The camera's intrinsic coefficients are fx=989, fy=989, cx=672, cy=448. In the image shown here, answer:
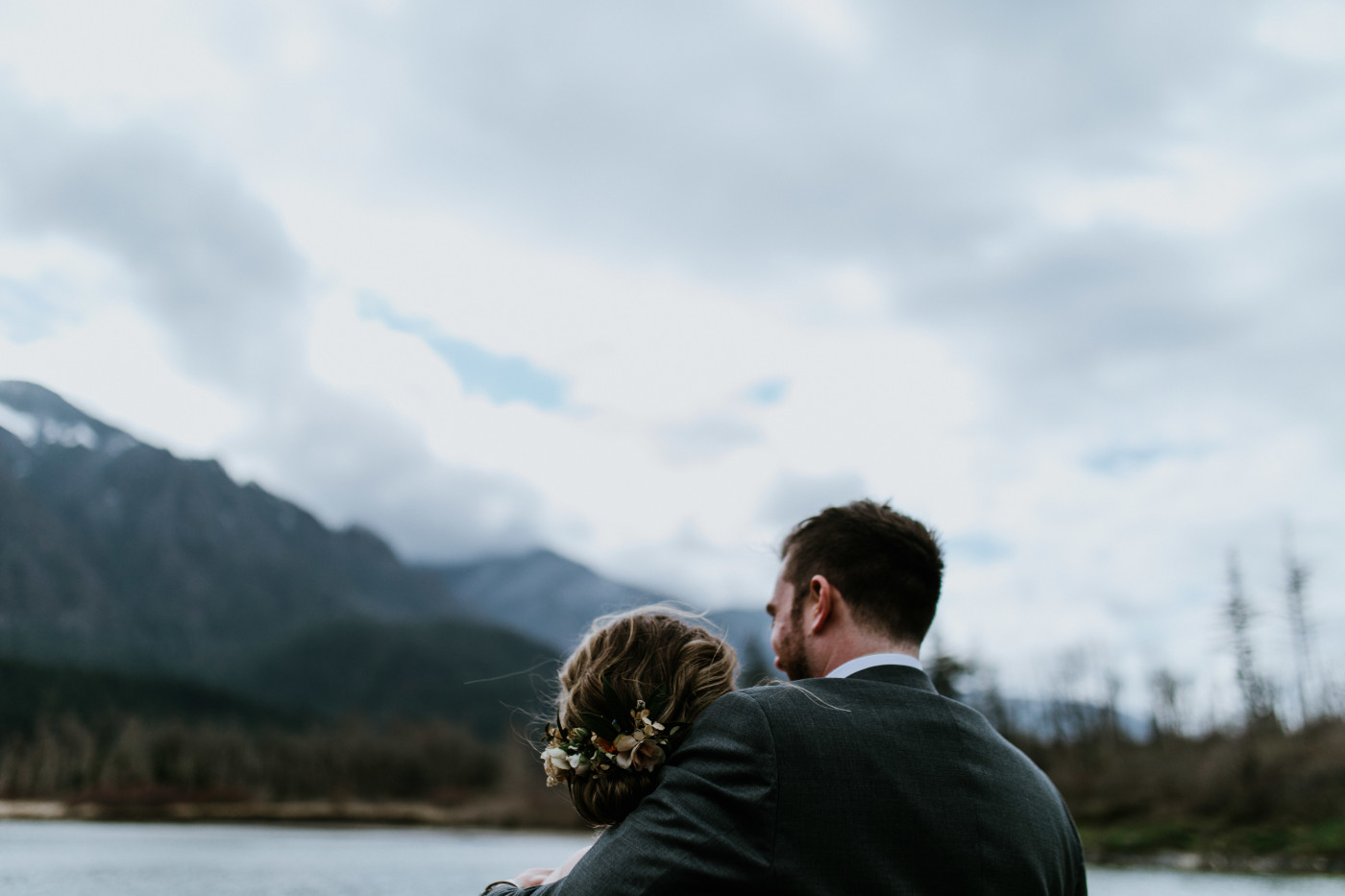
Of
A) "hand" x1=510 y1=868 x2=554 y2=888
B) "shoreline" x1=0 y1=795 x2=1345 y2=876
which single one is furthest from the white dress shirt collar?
"shoreline" x1=0 y1=795 x2=1345 y2=876

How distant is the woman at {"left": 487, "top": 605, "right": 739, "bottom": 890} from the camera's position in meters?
2.48

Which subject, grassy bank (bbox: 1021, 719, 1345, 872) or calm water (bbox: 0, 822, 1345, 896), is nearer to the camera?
calm water (bbox: 0, 822, 1345, 896)

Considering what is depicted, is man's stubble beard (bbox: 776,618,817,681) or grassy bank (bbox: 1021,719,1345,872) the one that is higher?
man's stubble beard (bbox: 776,618,817,681)

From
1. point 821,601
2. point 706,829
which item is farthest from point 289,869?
point 706,829

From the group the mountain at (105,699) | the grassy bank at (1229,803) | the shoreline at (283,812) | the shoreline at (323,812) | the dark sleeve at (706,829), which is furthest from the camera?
the mountain at (105,699)

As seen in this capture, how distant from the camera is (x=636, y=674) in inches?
107

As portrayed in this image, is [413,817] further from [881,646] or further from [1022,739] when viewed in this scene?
[881,646]

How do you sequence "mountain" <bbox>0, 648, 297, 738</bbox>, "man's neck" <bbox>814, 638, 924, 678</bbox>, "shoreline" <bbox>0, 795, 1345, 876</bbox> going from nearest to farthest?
"man's neck" <bbox>814, 638, 924, 678</bbox> → "shoreline" <bbox>0, 795, 1345, 876</bbox> → "mountain" <bbox>0, 648, 297, 738</bbox>

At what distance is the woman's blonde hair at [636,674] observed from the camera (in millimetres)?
2506

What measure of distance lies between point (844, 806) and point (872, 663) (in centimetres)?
46

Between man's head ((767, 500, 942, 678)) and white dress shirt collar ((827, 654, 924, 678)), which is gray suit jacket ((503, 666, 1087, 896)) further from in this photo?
man's head ((767, 500, 942, 678))

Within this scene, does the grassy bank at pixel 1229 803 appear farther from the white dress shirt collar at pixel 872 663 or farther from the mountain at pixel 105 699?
the mountain at pixel 105 699

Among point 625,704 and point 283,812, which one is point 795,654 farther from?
point 283,812

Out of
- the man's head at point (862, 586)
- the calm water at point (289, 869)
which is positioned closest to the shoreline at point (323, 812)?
the calm water at point (289, 869)
